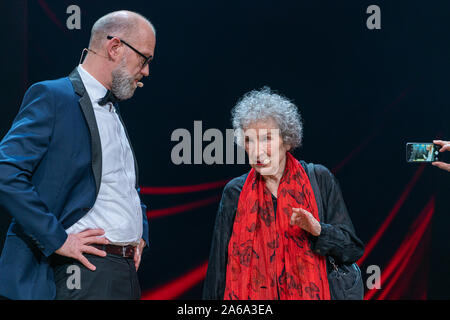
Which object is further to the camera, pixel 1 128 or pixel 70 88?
pixel 1 128

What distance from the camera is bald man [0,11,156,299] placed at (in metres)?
1.57

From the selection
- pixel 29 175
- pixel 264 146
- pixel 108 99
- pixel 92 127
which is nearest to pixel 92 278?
pixel 29 175

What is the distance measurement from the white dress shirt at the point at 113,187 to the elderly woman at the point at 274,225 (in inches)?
19.0

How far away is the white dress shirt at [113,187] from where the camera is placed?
1750 mm

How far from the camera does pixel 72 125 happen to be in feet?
5.62

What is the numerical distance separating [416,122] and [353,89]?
563mm

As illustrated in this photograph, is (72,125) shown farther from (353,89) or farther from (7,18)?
(353,89)

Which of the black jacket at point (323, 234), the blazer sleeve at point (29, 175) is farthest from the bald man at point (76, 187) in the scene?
the black jacket at point (323, 234)

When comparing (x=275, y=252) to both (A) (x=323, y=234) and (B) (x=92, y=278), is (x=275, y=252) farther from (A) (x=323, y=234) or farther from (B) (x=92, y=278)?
(B) (x=92, y=278)

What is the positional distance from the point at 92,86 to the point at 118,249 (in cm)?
69

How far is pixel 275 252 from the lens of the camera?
6.81ft

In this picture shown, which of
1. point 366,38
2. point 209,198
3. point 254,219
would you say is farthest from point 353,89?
point 254,219

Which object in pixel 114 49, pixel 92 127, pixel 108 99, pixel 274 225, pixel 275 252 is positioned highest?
pixel 114 49

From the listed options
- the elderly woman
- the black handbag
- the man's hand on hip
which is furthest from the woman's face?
the man's hand on hip
